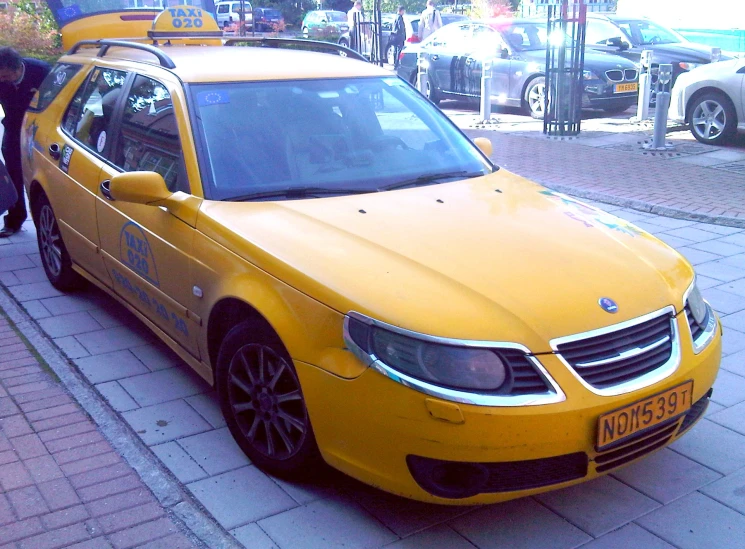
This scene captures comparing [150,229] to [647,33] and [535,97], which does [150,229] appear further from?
[647,33]

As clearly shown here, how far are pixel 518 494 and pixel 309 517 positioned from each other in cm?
84

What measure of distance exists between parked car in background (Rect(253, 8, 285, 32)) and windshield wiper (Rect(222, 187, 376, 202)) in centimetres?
3132

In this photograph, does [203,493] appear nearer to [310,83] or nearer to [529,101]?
[310,83]

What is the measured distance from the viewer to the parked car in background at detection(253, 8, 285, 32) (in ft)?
125

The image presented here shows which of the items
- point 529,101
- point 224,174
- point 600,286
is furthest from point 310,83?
point 529,101

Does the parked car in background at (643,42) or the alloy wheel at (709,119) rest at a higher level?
the parked car in background at (643,42)

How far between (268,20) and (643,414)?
4246 centimetres

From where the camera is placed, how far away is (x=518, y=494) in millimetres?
2863

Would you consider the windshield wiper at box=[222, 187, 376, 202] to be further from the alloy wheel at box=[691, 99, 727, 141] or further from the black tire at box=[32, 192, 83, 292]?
the alloy wheel at box=[691, 99, 727, 141]

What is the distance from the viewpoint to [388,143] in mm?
4273

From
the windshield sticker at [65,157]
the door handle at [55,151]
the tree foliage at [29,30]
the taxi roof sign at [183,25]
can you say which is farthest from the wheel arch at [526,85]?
the tree foliage at [29,30]

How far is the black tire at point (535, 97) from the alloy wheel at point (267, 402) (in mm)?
11122

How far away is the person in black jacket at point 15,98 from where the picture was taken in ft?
22.6

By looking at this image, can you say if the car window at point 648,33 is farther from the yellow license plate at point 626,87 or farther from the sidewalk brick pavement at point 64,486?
the sidewalk brick pavement at point 64,486
